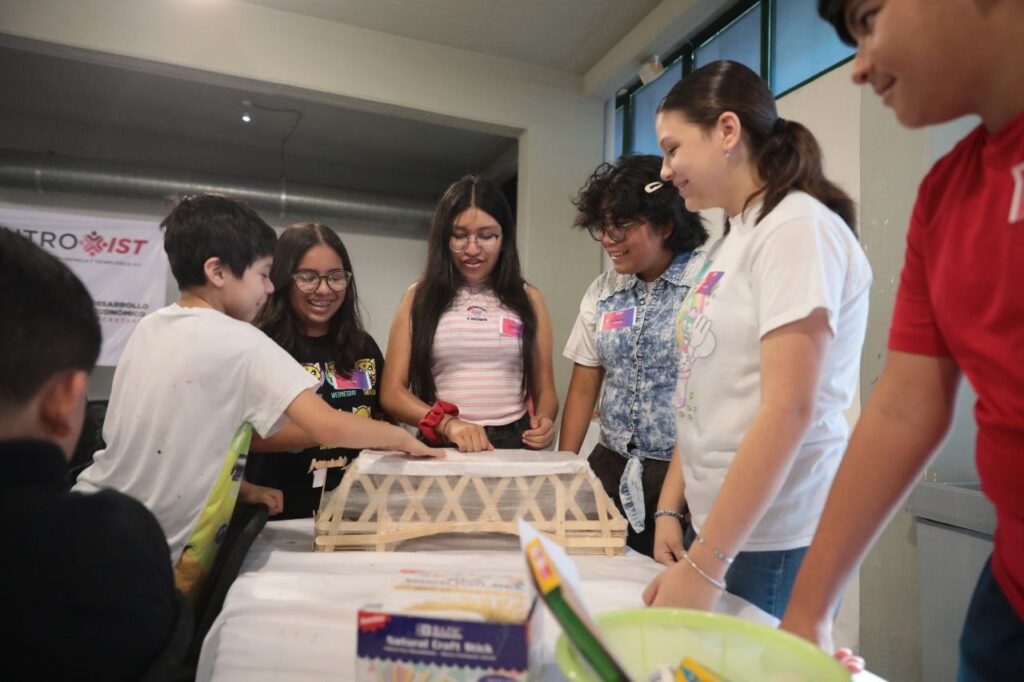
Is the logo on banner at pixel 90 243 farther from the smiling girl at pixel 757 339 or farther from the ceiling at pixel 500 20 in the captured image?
the smiling girl at pixel 757 339

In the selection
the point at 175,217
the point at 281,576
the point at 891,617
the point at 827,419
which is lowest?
the point at 891,617

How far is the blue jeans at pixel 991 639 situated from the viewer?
0.47 meters

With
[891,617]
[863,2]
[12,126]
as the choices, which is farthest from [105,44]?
[891,617]

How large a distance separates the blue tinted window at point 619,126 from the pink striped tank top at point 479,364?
2544mm

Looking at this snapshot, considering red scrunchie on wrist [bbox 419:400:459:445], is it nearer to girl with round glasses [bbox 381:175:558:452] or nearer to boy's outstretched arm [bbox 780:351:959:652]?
girl with round glasses [bbox 381:175:558:452]

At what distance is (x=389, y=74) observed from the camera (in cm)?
323

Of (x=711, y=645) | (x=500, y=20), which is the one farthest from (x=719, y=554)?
(x=500, y=20)

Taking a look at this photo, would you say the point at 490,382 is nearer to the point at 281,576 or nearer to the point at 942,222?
the point at 281,576

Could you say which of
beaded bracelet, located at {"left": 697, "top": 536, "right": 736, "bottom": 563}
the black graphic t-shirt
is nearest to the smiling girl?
beaded bracelet, located at {"left": 697, "top": 536, "right": 736, "bottom": 563}

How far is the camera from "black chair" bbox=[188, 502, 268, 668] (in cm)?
85

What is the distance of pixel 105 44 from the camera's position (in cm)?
275

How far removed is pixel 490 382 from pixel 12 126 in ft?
14.3

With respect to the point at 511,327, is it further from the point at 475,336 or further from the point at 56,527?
the point at 56,527

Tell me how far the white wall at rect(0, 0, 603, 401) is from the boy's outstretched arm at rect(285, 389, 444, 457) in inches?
97.1
